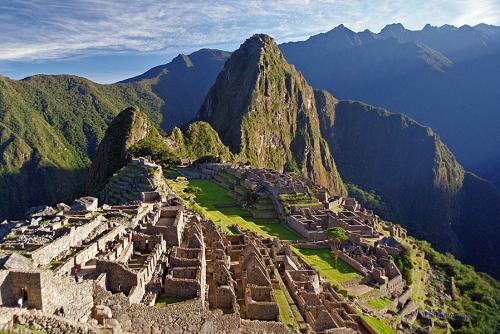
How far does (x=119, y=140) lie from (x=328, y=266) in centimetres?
9000

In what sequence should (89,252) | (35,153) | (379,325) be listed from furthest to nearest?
(35,153), (379,325), (89,252)

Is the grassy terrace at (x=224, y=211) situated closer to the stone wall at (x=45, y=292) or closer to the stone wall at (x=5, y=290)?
the stone wall at (x=45, y=292)

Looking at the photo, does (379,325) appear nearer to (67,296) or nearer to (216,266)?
(216,266)

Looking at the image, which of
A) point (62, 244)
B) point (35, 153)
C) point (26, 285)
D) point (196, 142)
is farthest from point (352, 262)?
point (35, 153)

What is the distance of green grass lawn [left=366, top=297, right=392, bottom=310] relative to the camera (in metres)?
36.1

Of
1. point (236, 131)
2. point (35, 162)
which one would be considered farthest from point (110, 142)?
point (236, 131)

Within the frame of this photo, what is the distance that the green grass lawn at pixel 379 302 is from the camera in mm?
36094

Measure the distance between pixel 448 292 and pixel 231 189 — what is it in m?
34.1

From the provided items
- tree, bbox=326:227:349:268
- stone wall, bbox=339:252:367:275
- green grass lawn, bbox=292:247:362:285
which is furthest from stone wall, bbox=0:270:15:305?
tree, bbox=326:227:349:268

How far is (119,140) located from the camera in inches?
4628

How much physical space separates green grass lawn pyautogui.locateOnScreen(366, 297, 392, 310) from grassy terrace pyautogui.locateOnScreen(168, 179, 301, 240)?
12825mm

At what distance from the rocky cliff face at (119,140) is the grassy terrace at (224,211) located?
45.3 meters

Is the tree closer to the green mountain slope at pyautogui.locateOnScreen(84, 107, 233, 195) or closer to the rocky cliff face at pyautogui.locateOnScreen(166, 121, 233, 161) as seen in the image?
the green mountain slope at pyautogui.locateOnScreen(84, 107, 233, 195)

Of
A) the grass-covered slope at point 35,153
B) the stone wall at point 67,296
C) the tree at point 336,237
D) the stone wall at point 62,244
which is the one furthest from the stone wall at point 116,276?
the grass-covered slope at point 35,153
